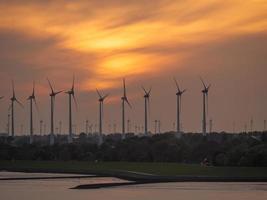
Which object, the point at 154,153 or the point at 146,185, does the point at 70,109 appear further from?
the point at 146,185

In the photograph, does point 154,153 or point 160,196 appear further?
point 154,153

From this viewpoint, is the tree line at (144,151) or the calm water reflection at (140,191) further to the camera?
the tree line at (144,151)

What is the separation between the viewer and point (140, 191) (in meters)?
47.2

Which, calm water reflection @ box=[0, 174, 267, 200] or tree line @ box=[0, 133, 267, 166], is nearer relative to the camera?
calm water reflection @ box=[0, 174, 267, 200]

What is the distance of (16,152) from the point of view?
115125mm

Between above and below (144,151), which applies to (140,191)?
below

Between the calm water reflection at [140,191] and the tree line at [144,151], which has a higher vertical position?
the tree line at [144,151]

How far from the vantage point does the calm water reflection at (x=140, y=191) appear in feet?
142

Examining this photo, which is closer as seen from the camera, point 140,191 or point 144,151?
point 140,191

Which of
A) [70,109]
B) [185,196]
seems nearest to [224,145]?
[70,109]

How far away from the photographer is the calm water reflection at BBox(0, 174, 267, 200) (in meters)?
43.2

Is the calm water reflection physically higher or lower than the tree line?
lower

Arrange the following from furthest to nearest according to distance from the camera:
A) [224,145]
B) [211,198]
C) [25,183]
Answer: [224,145]
[25,183]
[211,198]

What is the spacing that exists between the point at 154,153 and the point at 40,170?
115 feet
